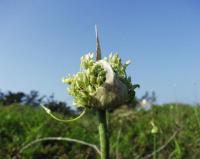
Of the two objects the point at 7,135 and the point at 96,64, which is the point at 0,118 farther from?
the point at 96,64

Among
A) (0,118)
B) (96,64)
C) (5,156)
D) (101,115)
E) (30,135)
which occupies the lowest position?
(101,115)

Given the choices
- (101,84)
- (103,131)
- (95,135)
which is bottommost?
(103,131)

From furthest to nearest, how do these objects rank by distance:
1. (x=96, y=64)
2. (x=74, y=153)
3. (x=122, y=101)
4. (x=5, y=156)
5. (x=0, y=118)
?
1. (x=0, y=118)
2. (x=74, y=153)
3. (x=5, y=156)
4. (x=96, y=64)
5. (x=122, y=101)

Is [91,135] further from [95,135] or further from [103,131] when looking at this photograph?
[103,131]

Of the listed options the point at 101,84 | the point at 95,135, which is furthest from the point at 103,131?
the point at 95,135

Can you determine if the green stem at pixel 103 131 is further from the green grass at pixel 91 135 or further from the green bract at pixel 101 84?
the green grass at pixel 91 135

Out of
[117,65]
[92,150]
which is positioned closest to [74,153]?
[92,150]
